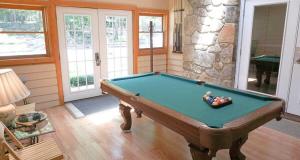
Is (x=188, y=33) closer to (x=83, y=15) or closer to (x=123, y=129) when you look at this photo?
(x=83, y=15)

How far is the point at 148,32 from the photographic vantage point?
557 cm

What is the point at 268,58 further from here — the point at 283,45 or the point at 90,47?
the point at 90,47

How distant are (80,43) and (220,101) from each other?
11.2ft

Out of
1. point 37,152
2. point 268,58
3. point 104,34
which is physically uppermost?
point 104,34

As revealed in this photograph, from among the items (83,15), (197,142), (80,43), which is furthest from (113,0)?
(197,142)

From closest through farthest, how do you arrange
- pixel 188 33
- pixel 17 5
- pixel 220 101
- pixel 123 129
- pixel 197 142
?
pixel 197 142 < pixel 220 101 < pixel 123 129 < pixel 17 5 < pixel 188 33

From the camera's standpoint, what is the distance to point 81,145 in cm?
280

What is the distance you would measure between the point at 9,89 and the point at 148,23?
13.8 feet

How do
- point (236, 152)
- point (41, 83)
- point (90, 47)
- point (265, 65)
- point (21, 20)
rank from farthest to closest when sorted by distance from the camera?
point (90, 47) → point (41, 83) → point (265, 65) → point (21, 20) → point (236, 152)

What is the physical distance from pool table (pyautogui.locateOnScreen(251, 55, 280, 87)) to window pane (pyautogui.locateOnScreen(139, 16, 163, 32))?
2660mm

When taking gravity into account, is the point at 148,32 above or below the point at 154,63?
above

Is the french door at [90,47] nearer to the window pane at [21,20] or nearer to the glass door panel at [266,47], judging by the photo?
the window pane at [21,20]

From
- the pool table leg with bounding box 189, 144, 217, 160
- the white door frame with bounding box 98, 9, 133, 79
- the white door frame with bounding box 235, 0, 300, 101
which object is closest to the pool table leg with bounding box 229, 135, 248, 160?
the pool table leg with bounding box 189, 144, 217, 160

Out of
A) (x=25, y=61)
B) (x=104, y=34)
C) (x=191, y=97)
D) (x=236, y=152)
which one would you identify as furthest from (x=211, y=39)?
(x=25, y=61)
